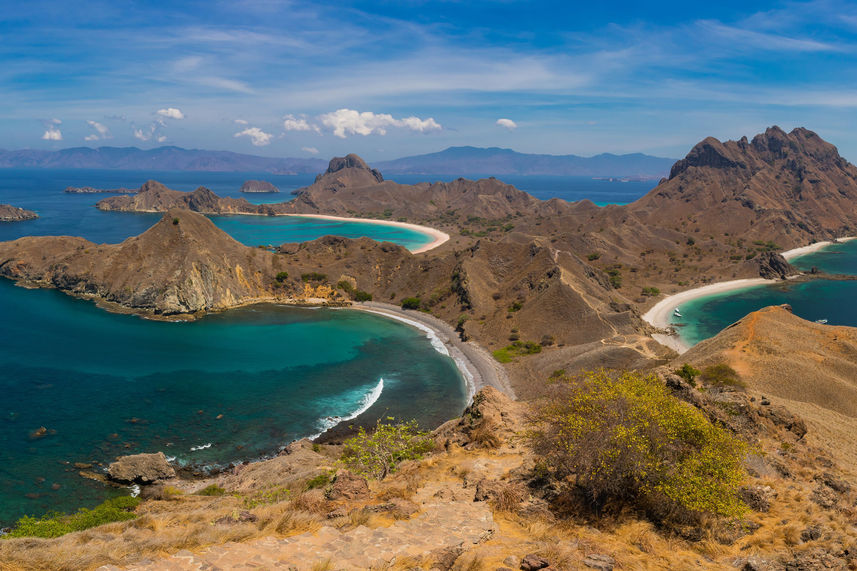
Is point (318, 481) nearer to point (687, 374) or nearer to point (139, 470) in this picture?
point (139, 470)

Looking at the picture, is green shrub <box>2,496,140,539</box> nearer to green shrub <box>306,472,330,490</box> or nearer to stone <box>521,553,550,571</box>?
green shrub <box>306,472,330,490</box>

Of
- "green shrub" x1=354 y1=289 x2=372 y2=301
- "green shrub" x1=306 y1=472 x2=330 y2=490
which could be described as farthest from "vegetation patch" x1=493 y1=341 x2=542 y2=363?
"green shrub" x1=306 y1=472 x2=330 y2=490

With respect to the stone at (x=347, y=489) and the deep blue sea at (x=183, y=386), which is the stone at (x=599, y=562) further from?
the deep blue sea at (x=183, y=386)

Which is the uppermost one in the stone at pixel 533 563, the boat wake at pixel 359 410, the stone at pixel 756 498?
the stone at pixel 533 563

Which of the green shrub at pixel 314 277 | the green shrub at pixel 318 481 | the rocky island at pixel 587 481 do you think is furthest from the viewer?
the green shrub at pixel 314 277

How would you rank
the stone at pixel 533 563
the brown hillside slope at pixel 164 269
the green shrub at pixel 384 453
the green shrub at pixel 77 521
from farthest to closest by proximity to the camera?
the brown hillside slope at pixel 164 269 < the green shrub at pixel 384 453 < the green shrub at pixel 77 521 < the stone at pixel 533 563

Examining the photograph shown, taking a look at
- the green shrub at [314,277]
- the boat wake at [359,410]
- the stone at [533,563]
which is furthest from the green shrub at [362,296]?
the stone at [533,563]

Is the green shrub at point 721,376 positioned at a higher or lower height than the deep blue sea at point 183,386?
higher

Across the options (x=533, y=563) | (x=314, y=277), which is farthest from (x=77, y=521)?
(x=314, y=277)
